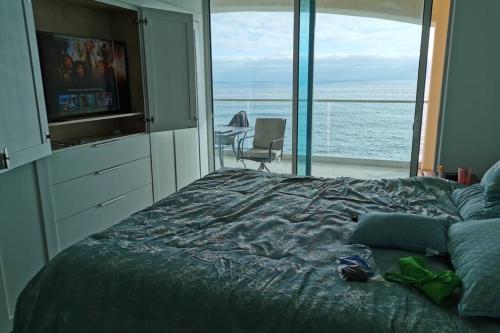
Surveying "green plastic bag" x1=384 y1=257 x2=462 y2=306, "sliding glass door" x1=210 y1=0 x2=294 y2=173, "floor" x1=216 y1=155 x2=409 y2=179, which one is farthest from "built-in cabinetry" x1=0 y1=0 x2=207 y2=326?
"green plastic bag" x1=384 y1=257 x2=462 y2=306

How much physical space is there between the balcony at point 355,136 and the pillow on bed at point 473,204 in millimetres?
1888

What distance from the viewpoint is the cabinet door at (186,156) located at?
402 centimetres

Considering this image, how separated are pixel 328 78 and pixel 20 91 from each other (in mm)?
2969

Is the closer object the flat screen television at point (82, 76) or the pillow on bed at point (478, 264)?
the pillow on bed at point (478, 264)

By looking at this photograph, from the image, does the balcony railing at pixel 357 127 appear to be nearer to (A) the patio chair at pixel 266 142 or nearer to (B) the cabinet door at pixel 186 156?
(A) the patio chair at pixel 266 142

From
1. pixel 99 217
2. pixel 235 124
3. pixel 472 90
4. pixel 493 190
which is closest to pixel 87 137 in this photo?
pixel 99 217

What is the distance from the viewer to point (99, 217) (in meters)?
3.04

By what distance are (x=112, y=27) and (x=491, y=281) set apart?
3565 millimetres

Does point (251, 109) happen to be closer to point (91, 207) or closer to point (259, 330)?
point (91, 207)

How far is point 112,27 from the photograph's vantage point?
140 inches

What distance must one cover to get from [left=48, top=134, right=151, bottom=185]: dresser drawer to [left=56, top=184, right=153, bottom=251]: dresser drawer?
31cm

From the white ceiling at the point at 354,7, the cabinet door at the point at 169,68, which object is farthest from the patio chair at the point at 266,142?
the white ceiling at the point at 354,7

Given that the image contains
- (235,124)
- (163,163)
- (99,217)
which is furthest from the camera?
(235,124)

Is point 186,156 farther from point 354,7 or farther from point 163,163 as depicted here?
point 354,7
